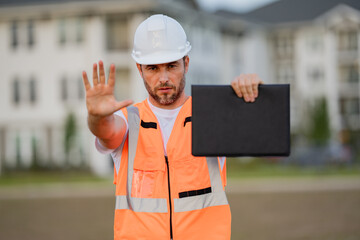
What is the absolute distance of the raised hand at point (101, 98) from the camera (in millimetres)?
3244

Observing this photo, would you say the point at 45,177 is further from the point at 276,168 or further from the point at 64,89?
the point at 276,168

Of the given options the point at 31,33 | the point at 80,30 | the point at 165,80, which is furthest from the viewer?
the point at 31,33

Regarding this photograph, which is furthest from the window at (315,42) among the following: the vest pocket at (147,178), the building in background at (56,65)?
the vest pocket at (147,178)

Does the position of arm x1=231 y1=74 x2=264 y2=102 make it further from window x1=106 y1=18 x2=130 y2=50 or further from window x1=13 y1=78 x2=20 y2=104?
window x1=13 y1=78 x2=20 y2=104

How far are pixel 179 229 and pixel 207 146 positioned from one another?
565 mm

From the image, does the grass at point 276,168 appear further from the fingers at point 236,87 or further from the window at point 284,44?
the fingers at point 236,87

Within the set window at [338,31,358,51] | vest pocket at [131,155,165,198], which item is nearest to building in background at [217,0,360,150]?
window at [338,31,358,51]

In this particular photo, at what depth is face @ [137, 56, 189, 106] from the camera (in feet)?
11.8

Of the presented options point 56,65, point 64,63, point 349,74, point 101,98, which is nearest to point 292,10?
point 349,74

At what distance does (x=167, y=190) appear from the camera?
11.8ft

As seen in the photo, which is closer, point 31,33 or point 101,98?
point 101,98

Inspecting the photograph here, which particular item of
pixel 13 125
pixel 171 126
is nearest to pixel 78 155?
pixel 13 125

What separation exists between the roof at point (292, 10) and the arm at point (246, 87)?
190ft

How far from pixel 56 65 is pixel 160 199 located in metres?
37.4
